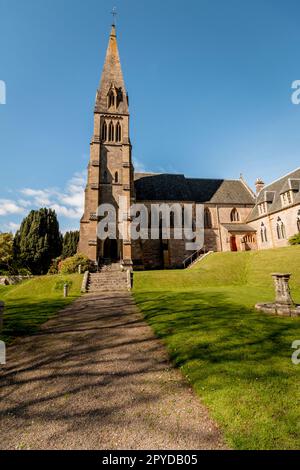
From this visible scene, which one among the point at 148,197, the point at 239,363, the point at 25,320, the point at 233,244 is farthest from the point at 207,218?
the point at 239,363

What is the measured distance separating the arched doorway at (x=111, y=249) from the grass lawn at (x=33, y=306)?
7189 mm

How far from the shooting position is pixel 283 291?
32.2ft

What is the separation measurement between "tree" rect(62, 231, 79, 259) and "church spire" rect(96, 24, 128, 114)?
26802mm

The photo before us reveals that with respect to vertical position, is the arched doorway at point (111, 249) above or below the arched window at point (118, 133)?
below

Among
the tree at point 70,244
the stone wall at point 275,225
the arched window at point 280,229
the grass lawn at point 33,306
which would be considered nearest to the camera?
the grass lawn at point 33,306

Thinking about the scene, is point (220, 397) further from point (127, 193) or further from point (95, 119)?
point (95, 119)

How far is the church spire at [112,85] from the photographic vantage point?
3278 centimetres

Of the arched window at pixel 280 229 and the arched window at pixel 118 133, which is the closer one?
the arched window at pixel 280 229

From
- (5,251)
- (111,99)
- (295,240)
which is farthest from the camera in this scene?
(111,99)

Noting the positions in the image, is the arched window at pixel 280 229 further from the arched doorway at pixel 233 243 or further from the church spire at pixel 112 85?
the church spire at pixel 112 85

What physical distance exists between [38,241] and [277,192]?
39916 millimetres

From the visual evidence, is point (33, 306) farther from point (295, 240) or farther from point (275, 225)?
point (275, 225)

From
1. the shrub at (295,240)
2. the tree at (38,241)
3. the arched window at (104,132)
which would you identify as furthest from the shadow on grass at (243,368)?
the tree at (38,241)
